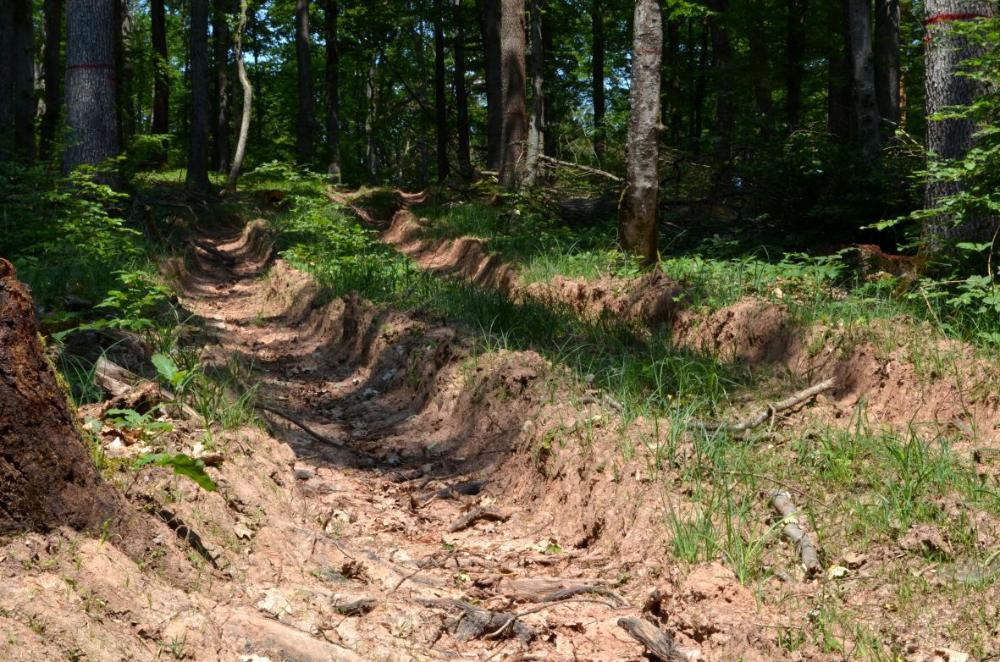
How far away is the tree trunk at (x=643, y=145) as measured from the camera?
9.52m

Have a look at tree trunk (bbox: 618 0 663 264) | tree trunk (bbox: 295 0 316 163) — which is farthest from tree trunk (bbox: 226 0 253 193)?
tree trunk (bbox: 618 0 663 264)

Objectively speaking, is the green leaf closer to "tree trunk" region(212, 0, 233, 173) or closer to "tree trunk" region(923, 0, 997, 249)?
"tree trunk" region(923, 0, 997, 249)

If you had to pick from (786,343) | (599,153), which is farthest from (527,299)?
(599,153)

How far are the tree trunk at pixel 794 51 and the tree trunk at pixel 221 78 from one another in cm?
1470

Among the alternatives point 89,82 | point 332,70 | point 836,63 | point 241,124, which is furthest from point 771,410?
point 332,70

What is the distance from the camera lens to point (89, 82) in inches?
408

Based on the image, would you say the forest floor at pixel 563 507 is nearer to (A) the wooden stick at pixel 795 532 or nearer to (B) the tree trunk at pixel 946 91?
(A) the wooden stick at pixel 795 532

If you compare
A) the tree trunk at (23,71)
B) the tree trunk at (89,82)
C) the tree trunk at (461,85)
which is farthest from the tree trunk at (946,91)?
the tree trunk at (23,71)

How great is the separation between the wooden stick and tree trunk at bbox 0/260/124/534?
9.33 ft

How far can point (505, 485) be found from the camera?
555 centimetres

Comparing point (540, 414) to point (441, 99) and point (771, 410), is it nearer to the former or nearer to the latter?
point (771, 410)

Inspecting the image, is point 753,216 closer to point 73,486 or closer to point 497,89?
point 497,89

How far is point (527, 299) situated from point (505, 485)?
11.9 feet

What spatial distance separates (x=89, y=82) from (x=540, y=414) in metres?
7.82
